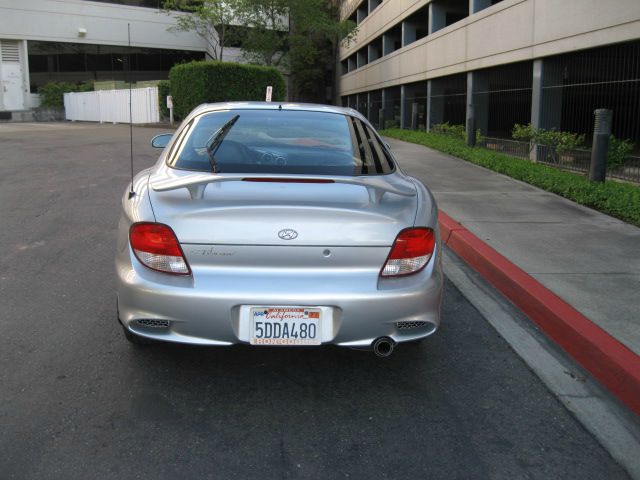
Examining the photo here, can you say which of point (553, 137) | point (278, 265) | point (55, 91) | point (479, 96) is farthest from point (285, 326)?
point (55, 91)

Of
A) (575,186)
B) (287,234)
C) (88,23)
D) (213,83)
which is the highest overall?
(88,23)

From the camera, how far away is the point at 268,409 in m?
3.49

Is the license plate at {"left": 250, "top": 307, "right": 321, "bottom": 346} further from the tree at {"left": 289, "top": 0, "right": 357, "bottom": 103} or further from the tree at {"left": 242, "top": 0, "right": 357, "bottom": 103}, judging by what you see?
the tree at {"left": 289, "top": 0, "right": 357, "bottom": 103}

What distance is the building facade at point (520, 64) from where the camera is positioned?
13.5 metres

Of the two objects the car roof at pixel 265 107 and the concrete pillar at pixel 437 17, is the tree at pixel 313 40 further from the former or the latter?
the car roof at pixel 265 107

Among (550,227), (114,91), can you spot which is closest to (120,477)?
(550,227)

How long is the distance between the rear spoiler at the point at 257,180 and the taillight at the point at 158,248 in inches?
11.8

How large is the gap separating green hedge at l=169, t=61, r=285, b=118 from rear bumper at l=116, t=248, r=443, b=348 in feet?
76.7

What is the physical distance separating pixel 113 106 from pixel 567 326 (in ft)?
109

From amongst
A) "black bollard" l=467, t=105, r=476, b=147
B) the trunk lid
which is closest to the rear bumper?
the trunk lid

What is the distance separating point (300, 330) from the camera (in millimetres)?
3406

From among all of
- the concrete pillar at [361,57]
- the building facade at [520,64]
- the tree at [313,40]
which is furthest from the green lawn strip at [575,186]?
the concrete pillar at [361,57]

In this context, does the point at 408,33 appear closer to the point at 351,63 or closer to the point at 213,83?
the point at 213,83

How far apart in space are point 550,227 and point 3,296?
18.9 feet
